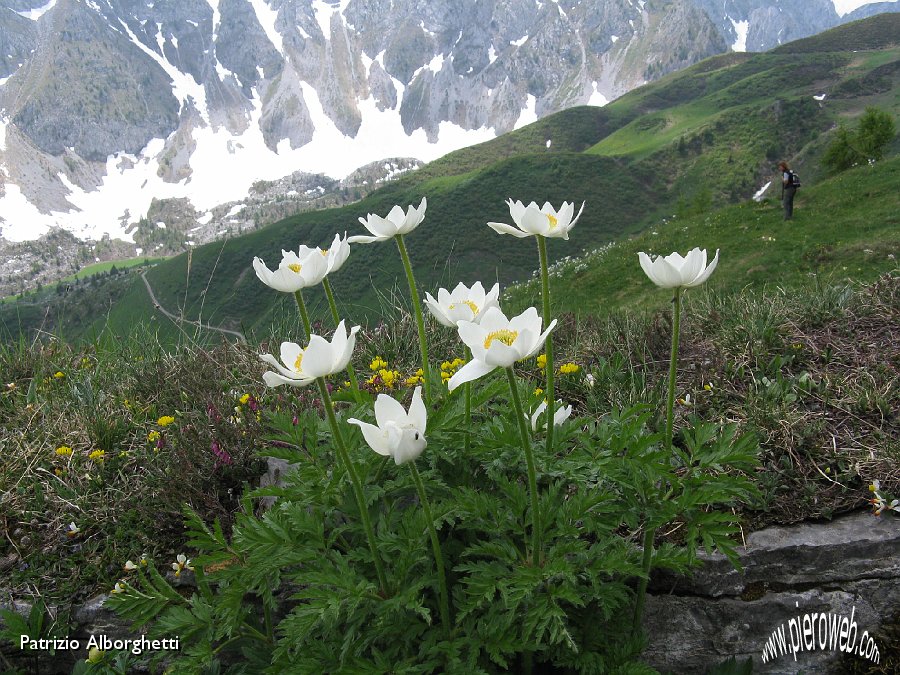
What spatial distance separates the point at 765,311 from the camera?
5.37 metres

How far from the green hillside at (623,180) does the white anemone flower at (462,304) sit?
159ft

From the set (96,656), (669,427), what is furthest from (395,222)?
(96,656)

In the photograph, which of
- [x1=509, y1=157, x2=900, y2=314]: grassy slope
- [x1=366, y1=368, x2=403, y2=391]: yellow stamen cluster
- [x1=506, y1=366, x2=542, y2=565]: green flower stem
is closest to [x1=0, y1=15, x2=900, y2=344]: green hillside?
[x1=509, y1=157, x2=900, y2=314]: grassy slope

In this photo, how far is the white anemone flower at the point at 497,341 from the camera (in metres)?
1.84

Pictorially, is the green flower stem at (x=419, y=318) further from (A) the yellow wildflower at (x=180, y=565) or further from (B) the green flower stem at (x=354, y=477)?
(A) the yellow wildflower at (x=180, y=565)

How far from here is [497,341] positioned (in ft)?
6.11

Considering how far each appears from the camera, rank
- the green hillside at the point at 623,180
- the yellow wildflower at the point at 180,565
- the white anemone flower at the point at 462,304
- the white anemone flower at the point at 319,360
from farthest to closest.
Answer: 1. the green hillside at the point at 623,180
2. the yellow wildflower at the point at 180,565
3. the white anemone flower at the point at 462,304
4. the white anemone flower at the point at 319,360

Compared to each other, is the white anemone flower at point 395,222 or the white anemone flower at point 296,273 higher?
the white anemone flower at point 395,222

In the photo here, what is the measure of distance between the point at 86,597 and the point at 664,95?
178 m

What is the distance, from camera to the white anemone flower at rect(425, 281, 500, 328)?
7.70 feet

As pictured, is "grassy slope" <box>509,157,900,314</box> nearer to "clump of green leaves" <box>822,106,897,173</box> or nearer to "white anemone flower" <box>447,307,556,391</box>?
"white anemone flower" <box>447,307,556,391</box>

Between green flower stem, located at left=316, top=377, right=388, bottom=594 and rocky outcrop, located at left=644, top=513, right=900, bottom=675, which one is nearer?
green flower stem, located at left=316, top=377, right=388, bottom=594

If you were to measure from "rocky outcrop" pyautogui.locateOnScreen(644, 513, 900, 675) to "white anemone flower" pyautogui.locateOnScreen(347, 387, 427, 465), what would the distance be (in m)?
1.96

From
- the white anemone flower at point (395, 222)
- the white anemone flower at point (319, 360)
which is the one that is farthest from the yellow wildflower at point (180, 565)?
the white anemone flower at point (395, 222)
